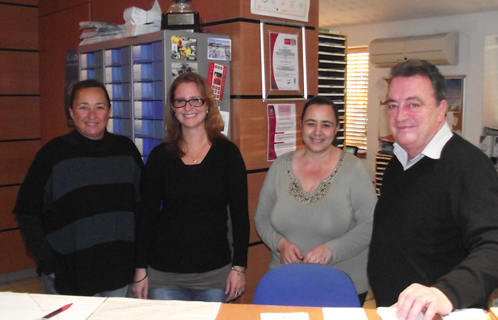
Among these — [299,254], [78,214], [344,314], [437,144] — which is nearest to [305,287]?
[299,254]

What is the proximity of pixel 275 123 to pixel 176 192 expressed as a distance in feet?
2.88

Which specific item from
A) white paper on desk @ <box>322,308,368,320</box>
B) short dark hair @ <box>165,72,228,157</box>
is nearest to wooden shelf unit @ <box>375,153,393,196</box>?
short dark hair @ <box>165,72,228,157</box>

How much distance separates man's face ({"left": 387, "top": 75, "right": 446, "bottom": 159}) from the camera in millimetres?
1409

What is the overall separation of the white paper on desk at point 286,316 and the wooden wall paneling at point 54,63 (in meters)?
3.16

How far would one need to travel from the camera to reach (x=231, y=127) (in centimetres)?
257

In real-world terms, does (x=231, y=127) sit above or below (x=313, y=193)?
above

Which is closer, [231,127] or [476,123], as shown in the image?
[231,127]

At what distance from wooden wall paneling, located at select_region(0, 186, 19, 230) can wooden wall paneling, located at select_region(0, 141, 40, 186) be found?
0.06 m

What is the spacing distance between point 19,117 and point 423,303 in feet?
13.4

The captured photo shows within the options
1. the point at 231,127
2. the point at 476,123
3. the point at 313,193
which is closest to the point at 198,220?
the point at 313,193

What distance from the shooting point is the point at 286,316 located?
1.32 metres

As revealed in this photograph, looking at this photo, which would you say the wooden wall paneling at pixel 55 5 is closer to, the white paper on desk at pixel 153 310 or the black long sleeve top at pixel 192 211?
the black long sleeve top at pixel 192 211

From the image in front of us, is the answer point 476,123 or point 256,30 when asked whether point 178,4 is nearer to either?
point 256,30

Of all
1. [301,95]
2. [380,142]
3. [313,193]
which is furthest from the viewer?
[380,142]
